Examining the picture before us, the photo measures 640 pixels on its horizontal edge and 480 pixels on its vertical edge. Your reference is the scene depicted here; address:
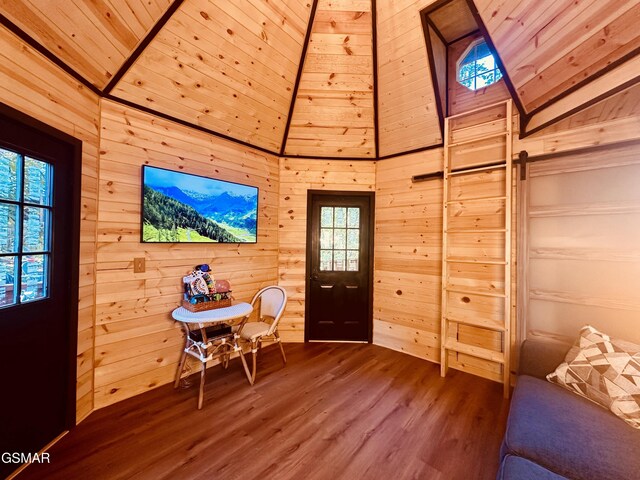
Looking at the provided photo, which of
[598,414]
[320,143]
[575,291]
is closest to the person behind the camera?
[598,414]

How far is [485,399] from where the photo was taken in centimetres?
224

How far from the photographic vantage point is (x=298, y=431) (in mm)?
1823

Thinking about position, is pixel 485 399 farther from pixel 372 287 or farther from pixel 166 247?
pixel 166 247

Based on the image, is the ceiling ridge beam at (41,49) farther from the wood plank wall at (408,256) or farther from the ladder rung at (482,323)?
the ladder rung at (482,323)

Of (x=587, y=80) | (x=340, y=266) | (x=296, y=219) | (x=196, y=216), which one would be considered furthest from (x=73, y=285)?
(x=587, y=80)

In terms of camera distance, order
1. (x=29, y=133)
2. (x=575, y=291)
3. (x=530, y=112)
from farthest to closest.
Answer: (x=530, y=112) → (x=575, y=291) → (x=29, y=133)

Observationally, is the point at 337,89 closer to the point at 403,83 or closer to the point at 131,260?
the point at 403,83

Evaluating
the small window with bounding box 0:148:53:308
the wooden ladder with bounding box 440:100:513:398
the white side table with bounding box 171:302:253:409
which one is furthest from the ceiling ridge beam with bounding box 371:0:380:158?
the small window with bounding box 0:148:53:308

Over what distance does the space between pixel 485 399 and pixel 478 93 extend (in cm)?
298

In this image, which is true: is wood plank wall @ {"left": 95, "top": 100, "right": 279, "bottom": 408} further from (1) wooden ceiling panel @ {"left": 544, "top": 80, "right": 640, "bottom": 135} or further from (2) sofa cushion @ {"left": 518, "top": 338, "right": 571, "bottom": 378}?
(1) wooden ceiling panel @ {"left": 544, "top": 80, "right": 640, "bottom": 135}

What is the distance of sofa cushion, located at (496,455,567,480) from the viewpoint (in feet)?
3.41

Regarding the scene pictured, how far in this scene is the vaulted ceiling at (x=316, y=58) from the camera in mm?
1578

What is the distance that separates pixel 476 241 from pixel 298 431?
2.39 m

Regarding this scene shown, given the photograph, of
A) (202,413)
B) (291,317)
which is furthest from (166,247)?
(291,317)
